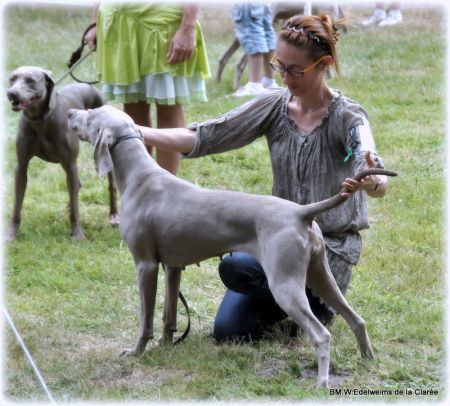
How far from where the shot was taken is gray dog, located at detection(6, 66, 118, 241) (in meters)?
5.64

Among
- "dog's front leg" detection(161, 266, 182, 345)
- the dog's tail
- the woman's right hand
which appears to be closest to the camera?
the dog's tail

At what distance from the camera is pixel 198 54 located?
5852mm

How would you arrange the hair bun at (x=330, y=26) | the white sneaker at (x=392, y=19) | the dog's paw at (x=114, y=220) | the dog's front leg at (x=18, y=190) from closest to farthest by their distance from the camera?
the hair bun at (x=330, y=26) → the dog's front leg at (x=18, y=190) → the dog's paw at (x=114, y=220) → the white sneaker at (x=392, y=19)

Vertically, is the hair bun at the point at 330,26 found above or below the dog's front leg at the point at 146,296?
above

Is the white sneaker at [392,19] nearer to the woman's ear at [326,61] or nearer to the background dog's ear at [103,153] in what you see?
the woman's ear at [326,61]

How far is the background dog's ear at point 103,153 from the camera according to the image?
146 inches

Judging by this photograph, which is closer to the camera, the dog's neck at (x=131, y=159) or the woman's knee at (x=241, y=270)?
the dog's neck at (x=131, y=159)

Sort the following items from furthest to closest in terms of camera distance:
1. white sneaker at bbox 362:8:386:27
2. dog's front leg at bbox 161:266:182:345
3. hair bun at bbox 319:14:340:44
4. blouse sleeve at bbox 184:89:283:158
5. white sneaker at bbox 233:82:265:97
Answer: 1. white sneaker at bbox 362:8:386:27
2. white sneaker at bbox 233:82:265:97
3. blouse sleeve at bbox 184:89:283:158
4. dog's front leg at bbox 161:266:182:345
5. hair bun at bbox 319:14:340:44

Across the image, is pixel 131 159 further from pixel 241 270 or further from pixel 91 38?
pixel 91 38

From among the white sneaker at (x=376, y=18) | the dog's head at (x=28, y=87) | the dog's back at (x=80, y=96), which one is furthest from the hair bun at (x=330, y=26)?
the white sneaker at (x=376, y=18)

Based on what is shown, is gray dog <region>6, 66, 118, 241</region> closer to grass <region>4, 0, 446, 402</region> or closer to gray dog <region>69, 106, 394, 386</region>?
grass <region>4, 0, 446, 402</region>

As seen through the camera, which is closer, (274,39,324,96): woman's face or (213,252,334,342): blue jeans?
(274,39,324,96): woman's face

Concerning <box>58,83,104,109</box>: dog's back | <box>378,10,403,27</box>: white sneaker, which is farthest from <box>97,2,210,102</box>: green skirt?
<box>378,10,403,27</box>: white sneaker

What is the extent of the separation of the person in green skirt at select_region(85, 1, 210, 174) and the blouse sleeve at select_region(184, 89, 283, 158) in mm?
1651
